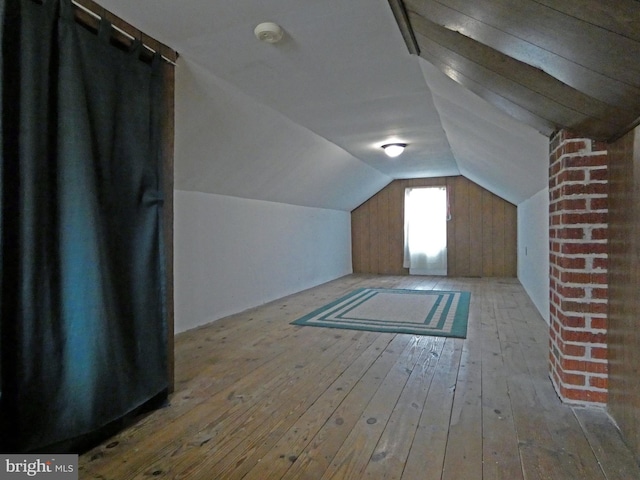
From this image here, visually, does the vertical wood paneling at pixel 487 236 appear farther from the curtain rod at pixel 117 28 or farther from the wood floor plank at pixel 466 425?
the curtain rod at pixel 117 28

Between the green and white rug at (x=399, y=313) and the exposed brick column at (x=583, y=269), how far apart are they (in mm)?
1216

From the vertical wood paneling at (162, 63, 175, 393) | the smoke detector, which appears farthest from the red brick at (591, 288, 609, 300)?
the vertical wood paneling at (162, 63, 175, 393)

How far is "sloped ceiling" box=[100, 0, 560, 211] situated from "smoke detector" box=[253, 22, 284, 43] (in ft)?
0.13

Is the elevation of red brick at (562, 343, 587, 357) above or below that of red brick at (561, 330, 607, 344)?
below

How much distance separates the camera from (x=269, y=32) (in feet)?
5.87

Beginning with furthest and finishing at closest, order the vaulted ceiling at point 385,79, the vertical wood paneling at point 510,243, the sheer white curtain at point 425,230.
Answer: the sheer white curtain at point 425,230 → the vertical wood paneling at point 510,243 → the vaulted ceiling at point 385,79

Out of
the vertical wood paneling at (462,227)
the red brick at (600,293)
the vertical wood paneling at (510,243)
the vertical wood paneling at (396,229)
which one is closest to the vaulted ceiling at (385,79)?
the red brick at (600,293)

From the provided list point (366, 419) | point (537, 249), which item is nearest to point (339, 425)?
point (366, 419)

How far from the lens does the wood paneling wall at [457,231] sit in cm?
658

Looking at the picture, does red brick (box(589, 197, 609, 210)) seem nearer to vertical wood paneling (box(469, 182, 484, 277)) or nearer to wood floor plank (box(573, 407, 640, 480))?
wood floor plank (box(573, 407, 640, 480))

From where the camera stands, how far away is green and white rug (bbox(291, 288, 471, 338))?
132 inches

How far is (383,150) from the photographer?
4586 mm

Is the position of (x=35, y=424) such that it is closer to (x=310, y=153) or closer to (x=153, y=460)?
(x=153, y=460)

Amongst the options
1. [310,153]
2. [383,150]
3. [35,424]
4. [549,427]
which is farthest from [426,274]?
[35,424]
